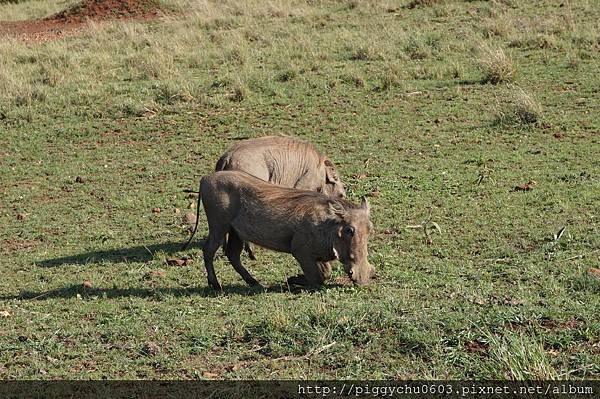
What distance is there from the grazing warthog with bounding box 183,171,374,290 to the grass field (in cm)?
20

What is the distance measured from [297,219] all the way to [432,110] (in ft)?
17.8

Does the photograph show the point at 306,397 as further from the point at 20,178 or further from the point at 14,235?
the point at 20,178

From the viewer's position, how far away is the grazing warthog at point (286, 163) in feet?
24.8

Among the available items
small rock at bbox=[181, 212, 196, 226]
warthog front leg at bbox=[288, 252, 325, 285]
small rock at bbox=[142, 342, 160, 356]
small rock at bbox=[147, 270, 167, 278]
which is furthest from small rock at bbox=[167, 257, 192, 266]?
small rock at bbox=[142, 342, 160, 356]

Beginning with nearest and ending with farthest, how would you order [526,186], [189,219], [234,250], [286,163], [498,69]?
[234,250] < [286,163] < [189,219] < [526,186] < [498,69]

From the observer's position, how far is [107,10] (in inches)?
841

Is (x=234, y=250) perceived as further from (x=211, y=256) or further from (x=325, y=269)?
(x=325, y=269)

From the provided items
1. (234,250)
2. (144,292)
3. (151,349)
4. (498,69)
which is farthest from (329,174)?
(498,69)

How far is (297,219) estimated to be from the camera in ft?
20.9

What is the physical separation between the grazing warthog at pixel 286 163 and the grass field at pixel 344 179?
0.64 metres

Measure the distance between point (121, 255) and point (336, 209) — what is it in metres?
2.20

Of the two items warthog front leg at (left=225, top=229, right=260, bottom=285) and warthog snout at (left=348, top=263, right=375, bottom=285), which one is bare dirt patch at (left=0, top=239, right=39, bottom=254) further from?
warthog snout at (left=348, top=263, right=375, bottom=285)

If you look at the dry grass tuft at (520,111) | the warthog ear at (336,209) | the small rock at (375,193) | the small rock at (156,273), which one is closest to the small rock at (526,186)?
the small rock at (375,193)

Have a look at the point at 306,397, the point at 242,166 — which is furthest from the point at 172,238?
the point at 306,397
